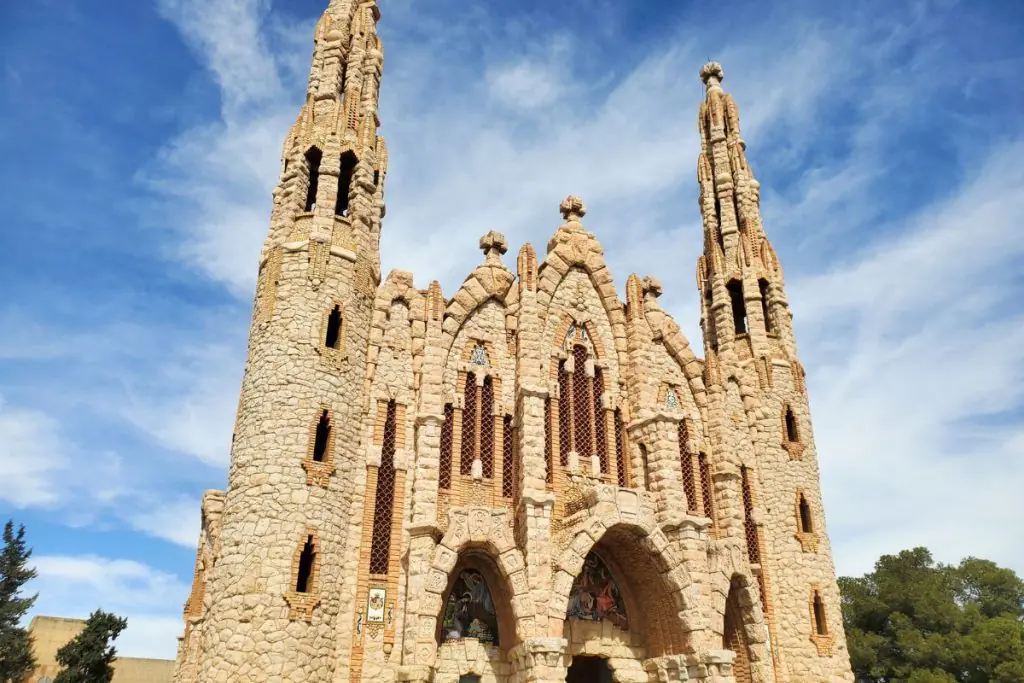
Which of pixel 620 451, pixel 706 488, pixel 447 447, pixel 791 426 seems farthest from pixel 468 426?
pixel 791 426

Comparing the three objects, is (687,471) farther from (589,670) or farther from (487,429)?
(487,429)

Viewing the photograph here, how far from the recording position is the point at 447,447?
16.8 metres

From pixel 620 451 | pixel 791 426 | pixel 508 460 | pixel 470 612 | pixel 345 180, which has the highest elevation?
pixel 345 180

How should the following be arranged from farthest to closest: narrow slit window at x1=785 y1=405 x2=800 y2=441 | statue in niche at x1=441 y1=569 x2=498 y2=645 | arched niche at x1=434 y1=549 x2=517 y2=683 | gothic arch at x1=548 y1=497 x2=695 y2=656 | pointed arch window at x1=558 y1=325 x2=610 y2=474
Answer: narrow slit window at x1=785 y1=405 x2=800 y2=441, pointed arch window at x1=558 y1=325 x2=610 y2=474, statue in niche at x1=441 y1=569 x2=498 y2=645, gothic arch at x1=548 y1=497 x2=695 y2=656, arched niche at x1=434 y1=549 x2=517 y2=683

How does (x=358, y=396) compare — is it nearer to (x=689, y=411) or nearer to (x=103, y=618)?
(x=689, y=411)

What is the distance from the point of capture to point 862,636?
121ft

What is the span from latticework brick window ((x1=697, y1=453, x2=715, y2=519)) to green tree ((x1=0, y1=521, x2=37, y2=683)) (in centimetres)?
2277

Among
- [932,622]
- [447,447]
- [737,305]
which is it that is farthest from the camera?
[932,622]

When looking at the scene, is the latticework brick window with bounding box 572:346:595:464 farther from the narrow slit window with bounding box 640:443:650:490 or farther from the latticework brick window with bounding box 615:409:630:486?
the narrow slit window with bounding box 640:443:650:490

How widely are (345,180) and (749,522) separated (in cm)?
1253

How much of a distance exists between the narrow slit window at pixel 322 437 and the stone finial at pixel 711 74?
57.8ft

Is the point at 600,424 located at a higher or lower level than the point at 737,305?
lower

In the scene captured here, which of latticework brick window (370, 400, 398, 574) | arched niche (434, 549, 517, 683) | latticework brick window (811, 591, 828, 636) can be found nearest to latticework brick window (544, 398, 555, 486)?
arched niche (434, 549, 517, 683)

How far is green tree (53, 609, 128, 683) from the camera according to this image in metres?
21.1
